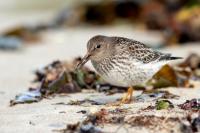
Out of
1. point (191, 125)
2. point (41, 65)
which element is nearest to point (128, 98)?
point (191, 125)

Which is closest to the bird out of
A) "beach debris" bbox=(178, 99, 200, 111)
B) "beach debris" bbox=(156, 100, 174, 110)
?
"beach debris" bbox=(156, 100, 174, 110)

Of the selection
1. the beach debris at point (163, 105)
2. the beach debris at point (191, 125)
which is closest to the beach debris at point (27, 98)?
the beach debris at point (163, 105)

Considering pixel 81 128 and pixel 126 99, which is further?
pixel 126 99

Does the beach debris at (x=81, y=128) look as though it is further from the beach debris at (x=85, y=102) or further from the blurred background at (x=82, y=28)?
the blurred background at (x=82, y=28)

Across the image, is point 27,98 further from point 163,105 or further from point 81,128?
point 81,128

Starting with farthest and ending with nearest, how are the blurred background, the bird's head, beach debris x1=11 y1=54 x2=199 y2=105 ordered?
the blurred background < beach debris x1=11 y1=54 x2=199 y2=105 < the bird's head

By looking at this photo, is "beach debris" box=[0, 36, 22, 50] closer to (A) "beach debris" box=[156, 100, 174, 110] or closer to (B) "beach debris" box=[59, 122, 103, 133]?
(A) "beach debris" box=[156, 100, 174, 110]

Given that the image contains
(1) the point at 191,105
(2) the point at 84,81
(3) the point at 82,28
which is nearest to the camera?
(1) the point at 191,105

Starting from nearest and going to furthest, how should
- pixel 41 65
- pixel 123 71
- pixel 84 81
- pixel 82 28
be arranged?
pixel 123 71
pixel 84 81
pixel 41 65
pixel 82 28
